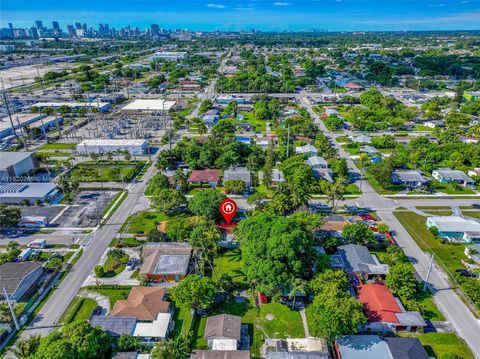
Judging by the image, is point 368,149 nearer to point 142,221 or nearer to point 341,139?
point 341,139

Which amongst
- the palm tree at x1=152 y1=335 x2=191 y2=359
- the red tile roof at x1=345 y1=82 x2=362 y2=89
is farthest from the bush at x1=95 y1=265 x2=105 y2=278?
the red tile roof at x1=345 y1=82 x2=362 y2=89

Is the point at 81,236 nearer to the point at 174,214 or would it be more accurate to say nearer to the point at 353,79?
the point at 174,214

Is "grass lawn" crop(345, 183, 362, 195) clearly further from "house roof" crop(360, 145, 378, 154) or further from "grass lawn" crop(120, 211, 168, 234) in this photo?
"grass lawn" crop(120, 211, 168, 234)

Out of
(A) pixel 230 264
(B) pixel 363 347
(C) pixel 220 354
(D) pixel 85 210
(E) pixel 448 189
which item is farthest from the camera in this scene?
(E) pixel 448 189

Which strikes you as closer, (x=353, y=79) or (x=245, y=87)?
(x=245, y=87)

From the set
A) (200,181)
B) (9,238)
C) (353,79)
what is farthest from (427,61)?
(9,238)

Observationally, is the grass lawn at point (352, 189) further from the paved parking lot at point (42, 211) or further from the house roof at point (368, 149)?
the paved parking lot at point (42, 211)

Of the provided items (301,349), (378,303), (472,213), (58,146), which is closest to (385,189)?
(472,213)
